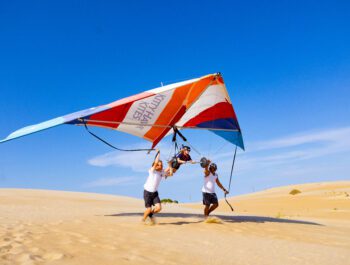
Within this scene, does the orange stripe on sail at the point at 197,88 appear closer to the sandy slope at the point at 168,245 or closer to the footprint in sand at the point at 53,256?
the sandy slope at the point at 168,245

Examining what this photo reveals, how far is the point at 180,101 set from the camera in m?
11.0

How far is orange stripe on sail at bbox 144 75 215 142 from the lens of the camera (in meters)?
10.6

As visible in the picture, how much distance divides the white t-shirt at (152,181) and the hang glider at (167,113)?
82.8 inches

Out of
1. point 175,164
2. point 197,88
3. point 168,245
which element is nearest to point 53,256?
point 168,245

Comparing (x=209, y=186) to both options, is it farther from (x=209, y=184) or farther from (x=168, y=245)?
(x=168, y=245)

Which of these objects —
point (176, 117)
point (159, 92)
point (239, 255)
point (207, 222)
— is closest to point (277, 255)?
point (239, 255)

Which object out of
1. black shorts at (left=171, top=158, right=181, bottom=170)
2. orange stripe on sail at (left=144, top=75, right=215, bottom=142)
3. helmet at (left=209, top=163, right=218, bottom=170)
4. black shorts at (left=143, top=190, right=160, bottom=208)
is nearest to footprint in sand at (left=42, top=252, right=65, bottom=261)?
black shorts at (left=143, top=190, right=160, bottom=208)

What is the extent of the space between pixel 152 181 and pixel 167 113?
2.86 meters

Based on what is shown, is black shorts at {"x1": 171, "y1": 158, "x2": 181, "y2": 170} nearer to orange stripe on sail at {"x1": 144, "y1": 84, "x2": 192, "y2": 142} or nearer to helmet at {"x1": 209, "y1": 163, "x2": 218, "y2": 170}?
helmet at {"x1": 209, "y1": 163, "x2": 218, "y2": 170}

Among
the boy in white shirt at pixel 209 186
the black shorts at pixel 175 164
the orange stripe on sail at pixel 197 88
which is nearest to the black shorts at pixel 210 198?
the boy in white shirt at pixel 209 186

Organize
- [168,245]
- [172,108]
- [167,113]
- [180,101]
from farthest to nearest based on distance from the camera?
[167,113] < [172,108] < [180,101] < [168,245]

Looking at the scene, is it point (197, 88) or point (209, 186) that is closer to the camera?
point (209, 186)

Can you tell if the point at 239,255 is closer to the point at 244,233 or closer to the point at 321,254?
the point at 321,254

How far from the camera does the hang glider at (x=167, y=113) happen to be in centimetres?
979
